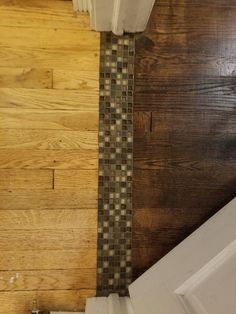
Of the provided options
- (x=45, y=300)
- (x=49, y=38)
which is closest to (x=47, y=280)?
(x=45, y=300)

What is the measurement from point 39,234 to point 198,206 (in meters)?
0.66

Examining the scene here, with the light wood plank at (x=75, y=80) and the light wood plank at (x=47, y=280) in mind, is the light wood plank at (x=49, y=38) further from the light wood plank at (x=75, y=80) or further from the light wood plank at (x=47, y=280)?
the light wood plank at (x=47, y=280)

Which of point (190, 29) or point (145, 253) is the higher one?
point (190, 29)

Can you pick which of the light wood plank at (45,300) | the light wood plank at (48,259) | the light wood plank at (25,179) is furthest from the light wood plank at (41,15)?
the light wood plank at (45,300)

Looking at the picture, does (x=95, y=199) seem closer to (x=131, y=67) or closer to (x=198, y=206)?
(x=198, y=206)

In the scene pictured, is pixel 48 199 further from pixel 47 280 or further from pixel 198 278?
pixel 198 278

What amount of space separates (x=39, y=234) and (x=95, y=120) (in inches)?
19.9

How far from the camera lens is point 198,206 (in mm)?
1472

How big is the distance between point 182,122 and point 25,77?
665mm

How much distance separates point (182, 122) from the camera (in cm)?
147

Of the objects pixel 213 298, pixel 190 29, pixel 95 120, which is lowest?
pixel 213 298

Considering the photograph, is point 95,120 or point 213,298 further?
point 95,120

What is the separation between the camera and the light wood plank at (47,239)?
4.50ft

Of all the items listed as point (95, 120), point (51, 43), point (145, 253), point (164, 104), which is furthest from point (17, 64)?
point (145, 253)
